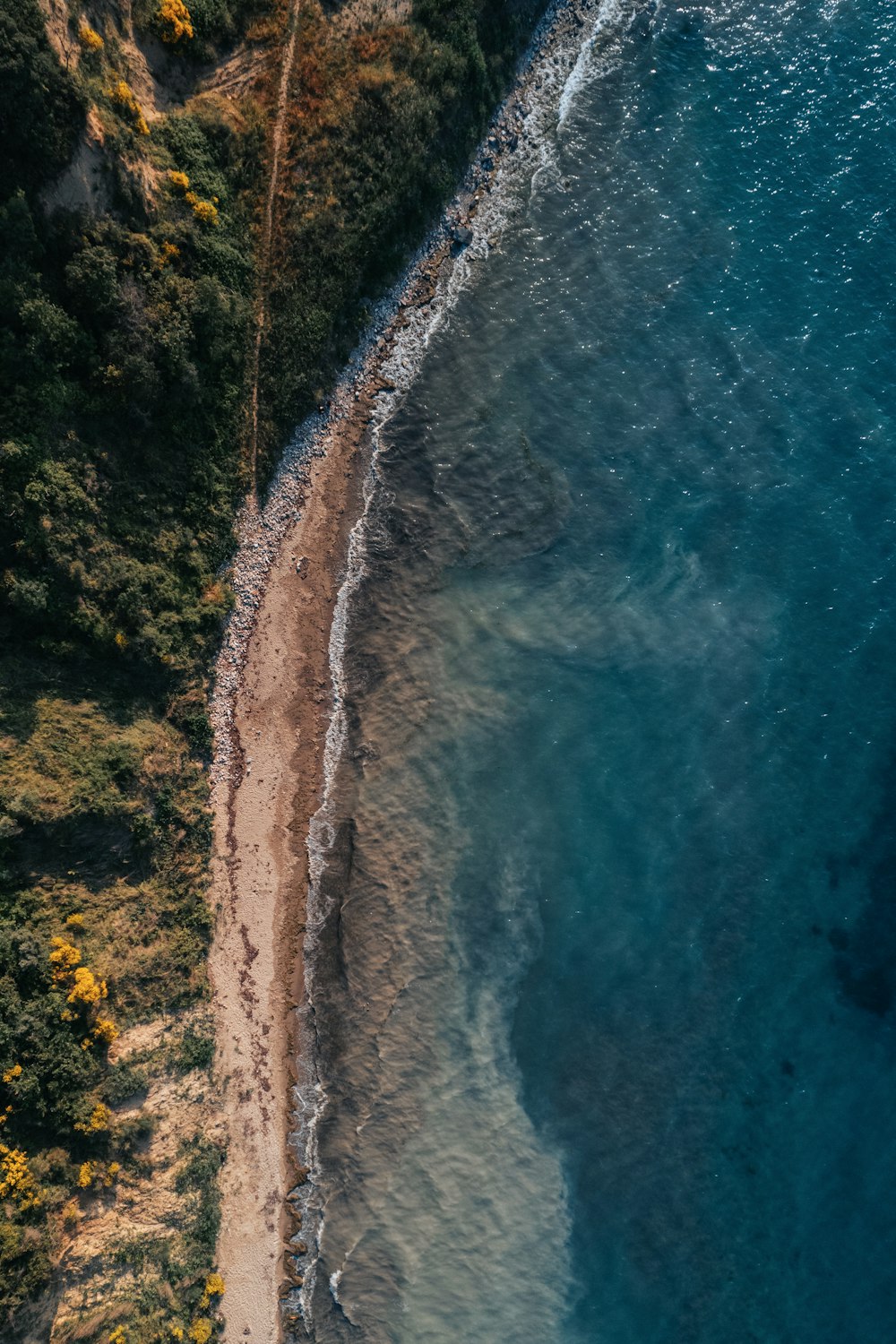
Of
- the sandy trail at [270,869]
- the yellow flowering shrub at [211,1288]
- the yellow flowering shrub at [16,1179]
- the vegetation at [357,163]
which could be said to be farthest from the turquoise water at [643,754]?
the yellow flowering shrub at [16,1179]

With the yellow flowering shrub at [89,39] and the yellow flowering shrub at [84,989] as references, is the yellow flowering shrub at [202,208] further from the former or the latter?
the yellow flowering shrub at [84,989]

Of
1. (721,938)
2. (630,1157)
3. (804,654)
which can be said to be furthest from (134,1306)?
(804,654)

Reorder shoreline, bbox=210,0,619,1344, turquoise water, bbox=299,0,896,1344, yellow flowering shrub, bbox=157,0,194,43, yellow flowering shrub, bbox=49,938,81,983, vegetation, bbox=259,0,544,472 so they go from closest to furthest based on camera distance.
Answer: yellow flowering shrub, bbox=49,938,81,983 < yellow flowering shrub, bbox=157,0,194,43 < vegetation, bbox=259,0,544,472 < shoreline, bbox=210,0,619,1344 < turquoise water, bbox=299,0,896,1344

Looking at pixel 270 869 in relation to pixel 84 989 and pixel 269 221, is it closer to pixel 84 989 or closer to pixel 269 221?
pixel 84 989

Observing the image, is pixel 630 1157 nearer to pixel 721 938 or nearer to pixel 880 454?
pixel 721 938

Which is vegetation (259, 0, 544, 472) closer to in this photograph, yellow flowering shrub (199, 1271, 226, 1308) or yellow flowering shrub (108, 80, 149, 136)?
yellow flowering shrub (108, 80, 149, 136)

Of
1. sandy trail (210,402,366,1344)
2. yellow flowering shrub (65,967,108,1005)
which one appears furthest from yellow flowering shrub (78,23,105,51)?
yellow flowering shrub (65,967,108,1005)

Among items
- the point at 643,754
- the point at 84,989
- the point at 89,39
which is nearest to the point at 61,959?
the point at 84,989
